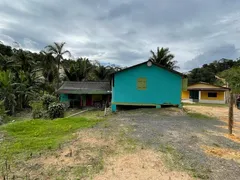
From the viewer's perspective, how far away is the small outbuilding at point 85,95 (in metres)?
20.3

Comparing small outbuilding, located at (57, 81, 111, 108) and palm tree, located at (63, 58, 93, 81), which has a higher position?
palm tree, located at (63, 58, 93, 81)

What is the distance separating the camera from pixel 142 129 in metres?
8.23

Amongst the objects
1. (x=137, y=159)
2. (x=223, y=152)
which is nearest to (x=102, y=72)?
(x=223, y=152)

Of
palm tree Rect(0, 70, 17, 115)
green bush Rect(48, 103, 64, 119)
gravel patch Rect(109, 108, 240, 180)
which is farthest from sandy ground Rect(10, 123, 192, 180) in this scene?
palm tree Rect(0, 70, 17, 115)

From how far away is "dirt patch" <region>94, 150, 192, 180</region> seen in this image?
4.00 meters

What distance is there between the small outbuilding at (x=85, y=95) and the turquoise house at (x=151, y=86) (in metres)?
5.22

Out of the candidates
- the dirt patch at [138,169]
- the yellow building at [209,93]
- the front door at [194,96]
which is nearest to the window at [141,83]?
the dirt patch at [138,169]

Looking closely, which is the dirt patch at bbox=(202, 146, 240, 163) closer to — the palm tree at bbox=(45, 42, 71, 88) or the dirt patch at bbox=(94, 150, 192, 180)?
the dirt patch at bbox=(94, 150, 192, 180)

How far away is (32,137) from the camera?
6727mm

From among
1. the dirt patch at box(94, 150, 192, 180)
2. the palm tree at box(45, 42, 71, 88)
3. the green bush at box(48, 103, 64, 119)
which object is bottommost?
the dirt patch at box(94, 150, 192, 180)

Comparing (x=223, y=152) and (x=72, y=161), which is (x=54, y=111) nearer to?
(x=72, y=161)

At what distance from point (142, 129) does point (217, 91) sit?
23.8 metres

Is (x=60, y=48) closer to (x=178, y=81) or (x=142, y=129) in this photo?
(x=178, y=81)

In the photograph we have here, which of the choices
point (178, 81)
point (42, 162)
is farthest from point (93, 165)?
point (178, 81)
